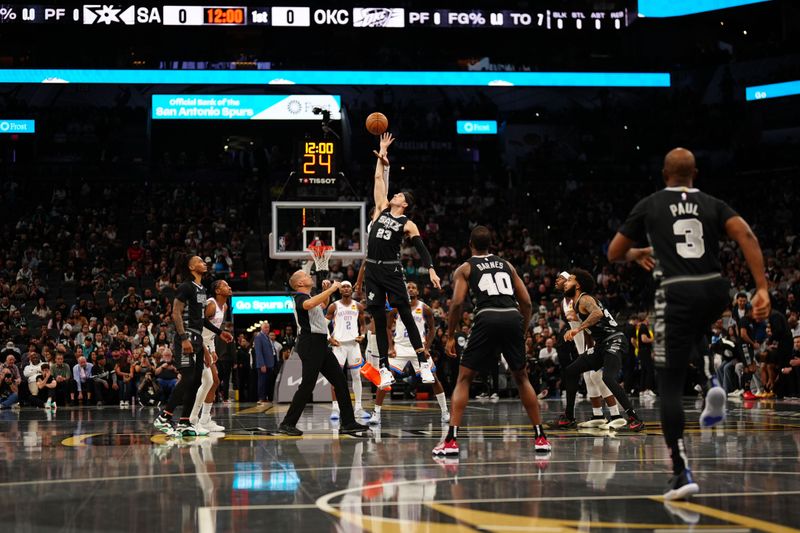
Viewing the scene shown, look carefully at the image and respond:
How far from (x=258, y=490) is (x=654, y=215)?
12.1ft

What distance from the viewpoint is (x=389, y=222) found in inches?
502

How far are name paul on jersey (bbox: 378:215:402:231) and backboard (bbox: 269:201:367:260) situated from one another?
26.0 feet

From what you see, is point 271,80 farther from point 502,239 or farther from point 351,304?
point 351,304

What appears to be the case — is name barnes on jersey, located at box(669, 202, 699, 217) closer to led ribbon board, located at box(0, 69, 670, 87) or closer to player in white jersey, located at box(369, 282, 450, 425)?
player in white jersey, located at box(369, 282, 450, 425)

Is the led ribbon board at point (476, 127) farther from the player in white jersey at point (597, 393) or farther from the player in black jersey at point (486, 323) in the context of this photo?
the player in black jersey at point (486, 323)

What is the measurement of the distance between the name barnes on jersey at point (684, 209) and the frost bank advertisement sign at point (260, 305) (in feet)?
72.0

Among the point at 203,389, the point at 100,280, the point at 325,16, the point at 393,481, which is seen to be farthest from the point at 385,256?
the point at 325,16

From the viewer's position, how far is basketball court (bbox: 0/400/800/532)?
6090 mm

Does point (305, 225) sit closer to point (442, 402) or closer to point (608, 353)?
point (442, 402)

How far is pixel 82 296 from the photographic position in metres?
30.7

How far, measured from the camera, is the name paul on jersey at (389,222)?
12734 mm

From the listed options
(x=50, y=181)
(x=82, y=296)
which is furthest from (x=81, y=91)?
(x=82, y=296)

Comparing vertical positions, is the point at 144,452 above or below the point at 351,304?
below

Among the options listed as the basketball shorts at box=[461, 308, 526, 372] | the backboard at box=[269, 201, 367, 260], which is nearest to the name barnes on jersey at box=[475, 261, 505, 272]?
the basketball shorts at box=[461, 308, 526, 372]
